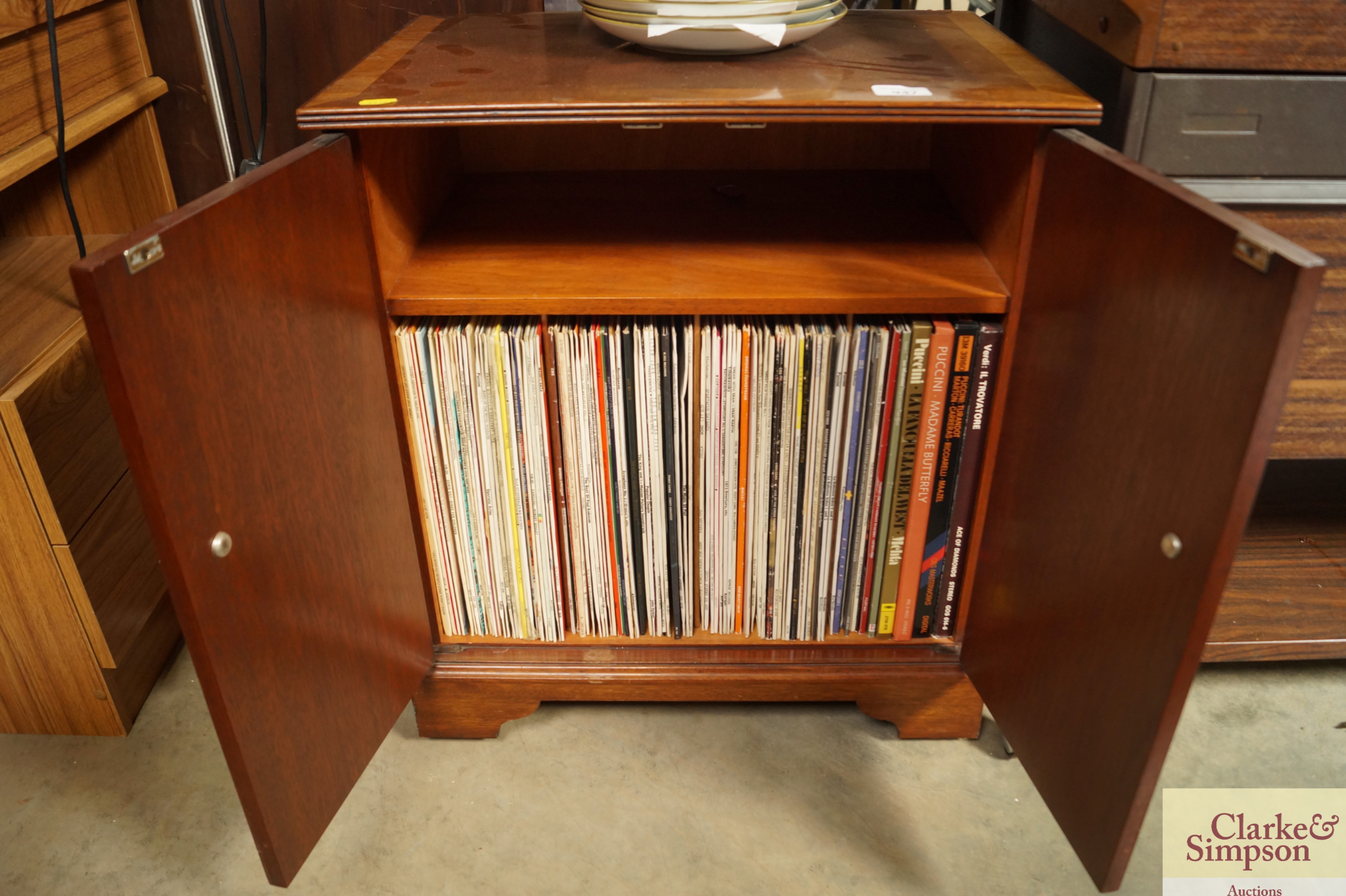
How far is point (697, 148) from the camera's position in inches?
45.4

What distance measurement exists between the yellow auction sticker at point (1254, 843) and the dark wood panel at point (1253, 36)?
2.45 ft

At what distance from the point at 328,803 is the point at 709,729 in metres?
0.46

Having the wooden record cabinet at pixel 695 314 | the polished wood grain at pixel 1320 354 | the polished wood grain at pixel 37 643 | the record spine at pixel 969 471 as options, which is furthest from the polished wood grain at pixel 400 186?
the polished wood grain at pixel 1320 354

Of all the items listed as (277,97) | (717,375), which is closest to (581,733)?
(717,375)

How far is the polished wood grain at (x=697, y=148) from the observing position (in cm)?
114

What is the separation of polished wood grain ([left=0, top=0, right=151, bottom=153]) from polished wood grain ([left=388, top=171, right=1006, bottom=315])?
45 cm

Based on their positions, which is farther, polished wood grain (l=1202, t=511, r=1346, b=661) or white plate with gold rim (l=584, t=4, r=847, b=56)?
polished wood grain (l=1202, t=511, r=1346, b=661)

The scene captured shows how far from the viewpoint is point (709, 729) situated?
1.13 metres

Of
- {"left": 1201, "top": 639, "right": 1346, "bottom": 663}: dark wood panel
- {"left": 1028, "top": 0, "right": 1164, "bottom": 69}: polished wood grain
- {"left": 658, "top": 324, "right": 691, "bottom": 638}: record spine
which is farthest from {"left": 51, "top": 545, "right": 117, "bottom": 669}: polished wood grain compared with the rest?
{"left": 1201, "top": 639, "right": 1346, "bottom": 663}: dark wood panel

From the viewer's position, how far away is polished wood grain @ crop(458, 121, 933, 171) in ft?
3.76

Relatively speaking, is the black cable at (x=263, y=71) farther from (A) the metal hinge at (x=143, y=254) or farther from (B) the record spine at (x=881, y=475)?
(B) the record spine at (x=881, y=475)

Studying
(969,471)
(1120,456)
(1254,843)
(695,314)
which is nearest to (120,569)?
(695,314)

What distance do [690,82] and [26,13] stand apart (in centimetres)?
71

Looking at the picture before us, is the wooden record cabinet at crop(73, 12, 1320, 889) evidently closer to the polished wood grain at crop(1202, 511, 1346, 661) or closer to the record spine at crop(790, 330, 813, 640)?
the record spine at crop(790, 330, 813, 640)
